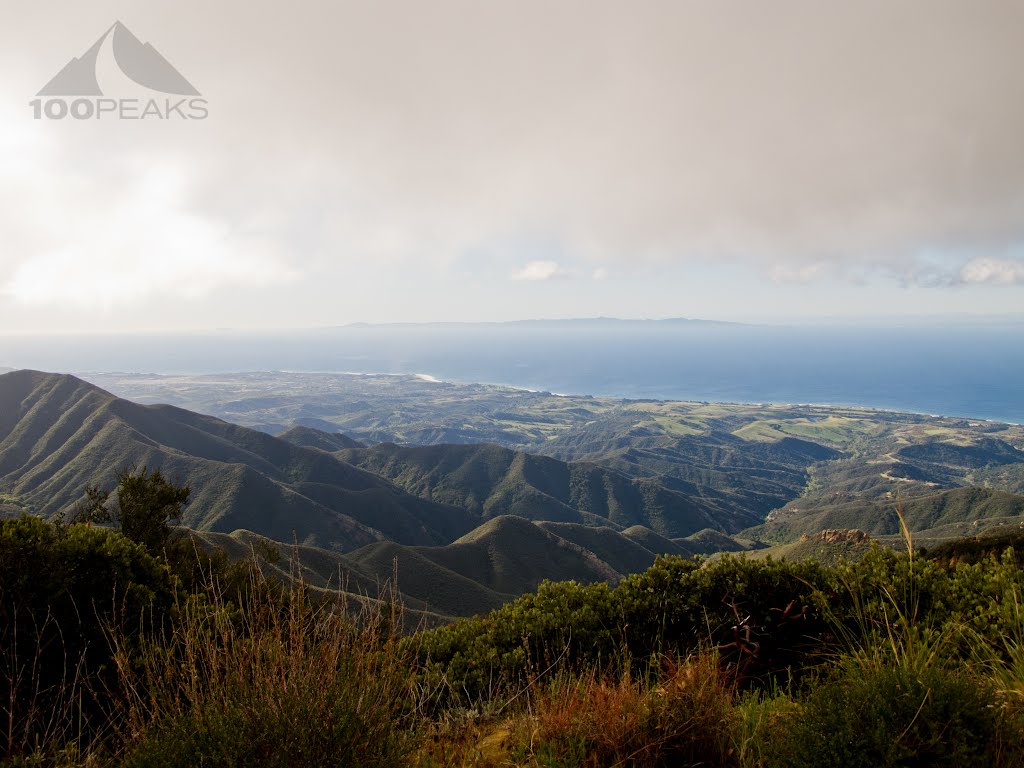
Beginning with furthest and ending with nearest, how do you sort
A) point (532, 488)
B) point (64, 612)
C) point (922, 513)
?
point (532, 488)
point (922, 513)
point (64, 612)

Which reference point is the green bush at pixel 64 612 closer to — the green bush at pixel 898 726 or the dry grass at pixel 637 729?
the dry grass at pixel 637 729

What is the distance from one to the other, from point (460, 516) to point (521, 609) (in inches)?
A: 3902

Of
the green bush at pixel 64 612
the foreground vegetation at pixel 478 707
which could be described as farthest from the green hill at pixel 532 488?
the foreground vegetation at pixel 478 707

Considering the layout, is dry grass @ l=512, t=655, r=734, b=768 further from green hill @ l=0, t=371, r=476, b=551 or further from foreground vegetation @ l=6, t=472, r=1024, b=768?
green hill @ l=0, t=371, r=476, b=551

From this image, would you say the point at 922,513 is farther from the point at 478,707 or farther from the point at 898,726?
the point at 898,726

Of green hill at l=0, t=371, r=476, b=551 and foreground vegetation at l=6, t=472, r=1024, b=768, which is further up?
foreground vegetation at l=6, t=472, r=1024, b=768

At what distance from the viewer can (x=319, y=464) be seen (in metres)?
108

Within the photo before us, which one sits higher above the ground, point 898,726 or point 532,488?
point 898,726

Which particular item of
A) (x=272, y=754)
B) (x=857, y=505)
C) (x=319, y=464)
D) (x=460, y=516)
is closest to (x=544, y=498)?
(x=460, y=516)

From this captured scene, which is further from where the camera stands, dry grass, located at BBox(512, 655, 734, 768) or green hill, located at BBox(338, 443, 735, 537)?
green hill, located at BBox(338, 443, 735, 537)

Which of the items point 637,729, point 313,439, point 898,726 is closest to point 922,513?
point 898,726

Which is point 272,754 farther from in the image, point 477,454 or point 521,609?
point 477,454

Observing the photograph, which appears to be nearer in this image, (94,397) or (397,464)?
(94,397)

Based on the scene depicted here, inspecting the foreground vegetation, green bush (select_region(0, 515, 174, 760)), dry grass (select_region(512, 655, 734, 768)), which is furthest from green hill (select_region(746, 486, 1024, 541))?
green bush (select_region(0, 515, 174, 760))
